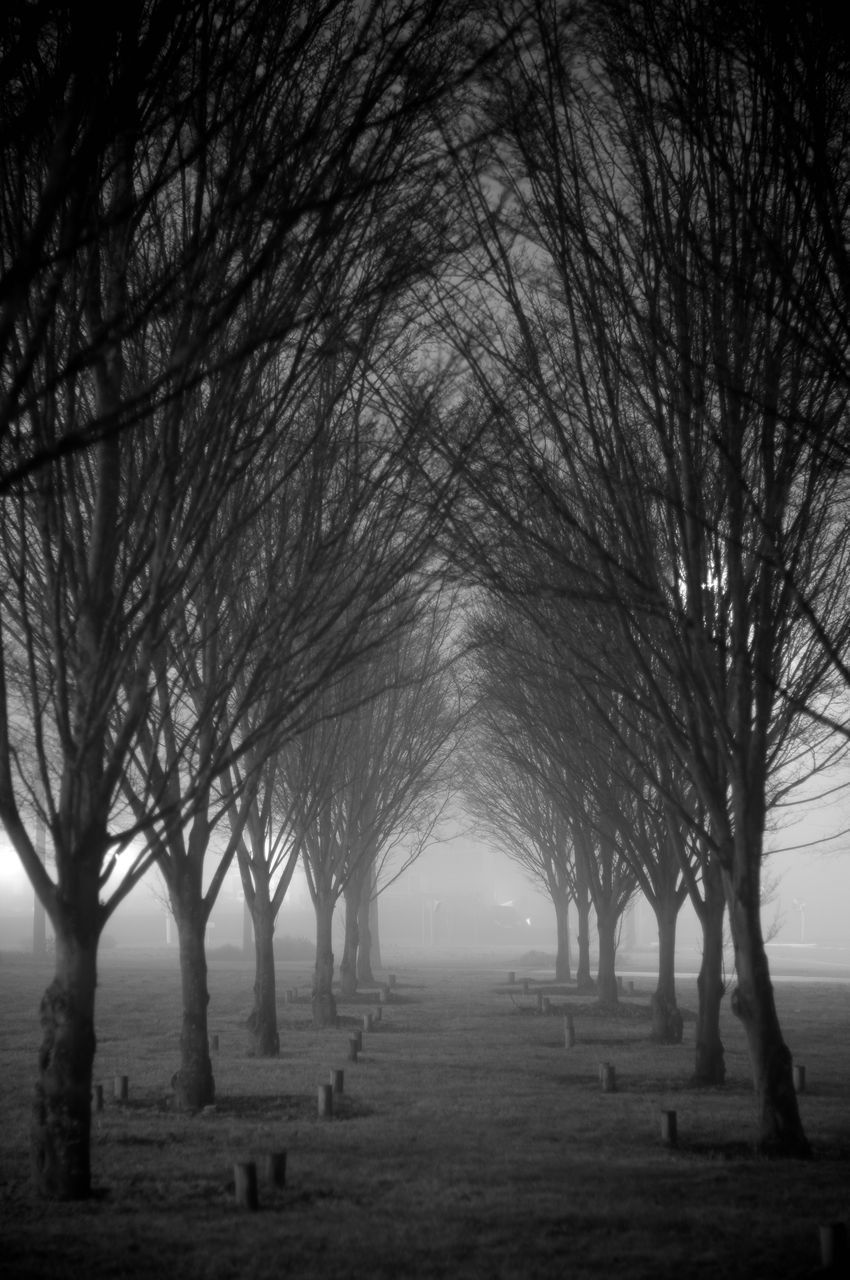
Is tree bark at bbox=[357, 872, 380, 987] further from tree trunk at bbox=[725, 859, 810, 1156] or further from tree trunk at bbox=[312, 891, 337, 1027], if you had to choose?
tree trunk at bbox=[725, 859, 810, 1156]

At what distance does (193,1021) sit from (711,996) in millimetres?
5804

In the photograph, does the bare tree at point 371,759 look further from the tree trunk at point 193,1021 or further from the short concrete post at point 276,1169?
the short concrete post at point 276,1169

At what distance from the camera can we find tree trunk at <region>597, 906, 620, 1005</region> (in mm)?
24453

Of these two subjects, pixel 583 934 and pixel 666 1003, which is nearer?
pixel 666 1003

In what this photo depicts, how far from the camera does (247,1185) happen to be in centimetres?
769

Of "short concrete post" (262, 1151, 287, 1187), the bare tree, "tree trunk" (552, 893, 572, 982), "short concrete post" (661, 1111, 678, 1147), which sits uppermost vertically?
the bare tree

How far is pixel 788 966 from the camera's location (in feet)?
146

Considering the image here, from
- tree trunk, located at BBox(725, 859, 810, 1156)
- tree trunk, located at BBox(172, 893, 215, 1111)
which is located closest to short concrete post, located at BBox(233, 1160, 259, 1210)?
tree trunk, located at BBox(725, 859, 810, 1156)

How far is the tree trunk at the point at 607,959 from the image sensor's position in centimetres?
2445

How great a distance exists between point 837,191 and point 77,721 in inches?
230

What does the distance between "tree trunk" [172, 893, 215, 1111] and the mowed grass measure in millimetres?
243

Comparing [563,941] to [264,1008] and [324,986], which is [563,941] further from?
[264,1008]

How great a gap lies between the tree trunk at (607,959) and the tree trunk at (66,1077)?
17576mm

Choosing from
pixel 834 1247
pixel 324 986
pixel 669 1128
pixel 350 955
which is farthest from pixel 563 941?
pixel 834 1247
